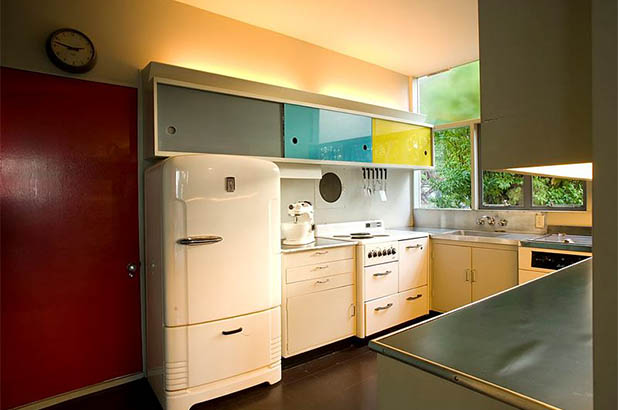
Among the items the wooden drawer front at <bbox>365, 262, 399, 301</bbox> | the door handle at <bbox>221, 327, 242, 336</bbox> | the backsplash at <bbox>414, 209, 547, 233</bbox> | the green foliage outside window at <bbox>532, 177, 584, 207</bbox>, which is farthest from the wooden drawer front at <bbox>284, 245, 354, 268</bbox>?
the green foliage outside window at <bbox>532, 177, 584, 207</bbox>

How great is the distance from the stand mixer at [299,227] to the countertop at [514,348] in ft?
6.28

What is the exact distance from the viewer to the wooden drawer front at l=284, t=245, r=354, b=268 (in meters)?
2.78

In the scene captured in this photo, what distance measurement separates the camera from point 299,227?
3109 mm

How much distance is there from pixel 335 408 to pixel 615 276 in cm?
213

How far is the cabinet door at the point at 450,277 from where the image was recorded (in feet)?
11.5

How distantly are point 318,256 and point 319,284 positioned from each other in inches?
8.9

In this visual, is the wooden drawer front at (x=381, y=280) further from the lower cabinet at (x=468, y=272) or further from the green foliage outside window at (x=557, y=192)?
the green foliage outside window at (x=557, y=192)

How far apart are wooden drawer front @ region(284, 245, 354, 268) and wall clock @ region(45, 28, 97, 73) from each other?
1.89m

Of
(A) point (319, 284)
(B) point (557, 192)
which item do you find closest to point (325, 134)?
(A) point (319, 284)

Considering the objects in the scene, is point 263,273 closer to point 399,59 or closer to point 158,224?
point 158,224

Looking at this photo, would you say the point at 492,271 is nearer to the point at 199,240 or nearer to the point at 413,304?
the point at 413,304

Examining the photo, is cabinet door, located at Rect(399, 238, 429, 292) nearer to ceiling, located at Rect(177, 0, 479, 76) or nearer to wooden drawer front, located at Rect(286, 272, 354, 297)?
wooden drawer front, located at Rect(286, 272, 354, 297)

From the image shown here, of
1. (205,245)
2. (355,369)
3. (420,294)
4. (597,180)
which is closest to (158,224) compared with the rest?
(205,245)

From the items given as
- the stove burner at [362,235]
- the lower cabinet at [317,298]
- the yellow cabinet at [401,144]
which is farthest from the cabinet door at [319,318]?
the yellow cabinet at [401,144]
